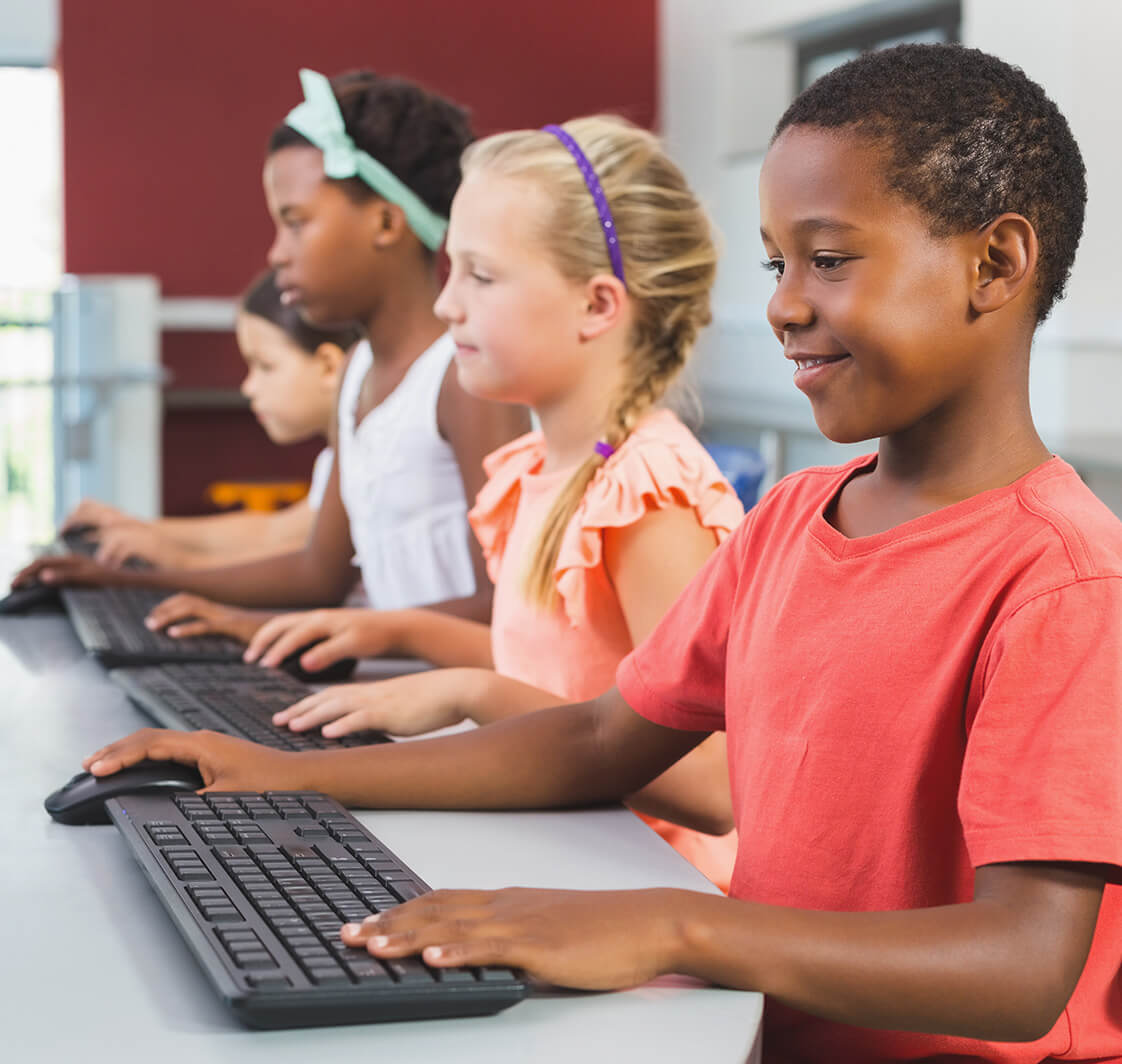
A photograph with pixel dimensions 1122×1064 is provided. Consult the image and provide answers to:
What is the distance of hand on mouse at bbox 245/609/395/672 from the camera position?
133cm

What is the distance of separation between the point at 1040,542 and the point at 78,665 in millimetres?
967

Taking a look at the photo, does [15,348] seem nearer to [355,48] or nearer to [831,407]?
[355,48]

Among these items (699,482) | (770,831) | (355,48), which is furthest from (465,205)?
(355,48)

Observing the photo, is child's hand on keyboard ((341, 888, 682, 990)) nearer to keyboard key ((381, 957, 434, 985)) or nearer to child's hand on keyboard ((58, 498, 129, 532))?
keyboard key ((381, 957, 434, 985))

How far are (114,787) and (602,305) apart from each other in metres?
0.61

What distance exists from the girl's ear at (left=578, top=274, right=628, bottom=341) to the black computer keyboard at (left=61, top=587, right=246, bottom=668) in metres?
0.43

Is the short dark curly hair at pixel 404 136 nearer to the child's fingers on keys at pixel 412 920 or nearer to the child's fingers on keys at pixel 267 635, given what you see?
the child's fingers on keys at pixel 267 635

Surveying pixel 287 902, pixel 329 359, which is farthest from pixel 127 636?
pixel 329 359

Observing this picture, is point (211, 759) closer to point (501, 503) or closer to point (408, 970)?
point (408, 970)

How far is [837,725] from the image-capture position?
778 mm

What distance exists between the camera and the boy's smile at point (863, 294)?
2.41ft

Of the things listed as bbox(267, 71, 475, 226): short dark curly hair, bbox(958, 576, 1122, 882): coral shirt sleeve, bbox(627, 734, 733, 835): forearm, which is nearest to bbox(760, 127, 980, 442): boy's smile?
bbox(958, 576, 1122, 882): coral shirt sleeve

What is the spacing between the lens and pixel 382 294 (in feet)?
5.88

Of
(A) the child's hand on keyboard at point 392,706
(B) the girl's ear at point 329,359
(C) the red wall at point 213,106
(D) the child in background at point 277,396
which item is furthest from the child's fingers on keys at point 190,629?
(C) the red wall at point 213,106
